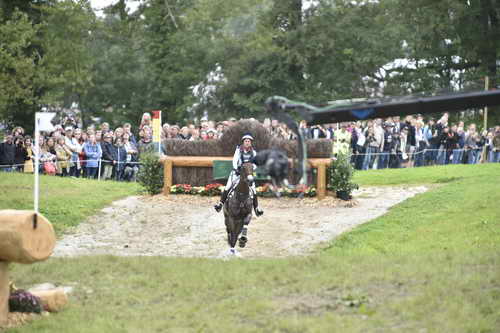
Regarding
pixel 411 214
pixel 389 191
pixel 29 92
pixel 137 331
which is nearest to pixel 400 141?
pixel 389 191

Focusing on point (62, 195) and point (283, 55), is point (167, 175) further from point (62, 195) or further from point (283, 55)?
point (283, 55)

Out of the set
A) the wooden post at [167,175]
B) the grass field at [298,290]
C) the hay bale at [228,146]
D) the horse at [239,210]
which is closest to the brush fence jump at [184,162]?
the wooden post at [167,175]

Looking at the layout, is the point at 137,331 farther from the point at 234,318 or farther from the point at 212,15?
the point at 212,15

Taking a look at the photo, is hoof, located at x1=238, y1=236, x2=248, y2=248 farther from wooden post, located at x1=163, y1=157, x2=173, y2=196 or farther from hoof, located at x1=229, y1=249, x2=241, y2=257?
wooden post, located at x1=163, y1=157, x2=173, y2=196

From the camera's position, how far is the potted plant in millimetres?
25969

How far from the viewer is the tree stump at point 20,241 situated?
1236 cm

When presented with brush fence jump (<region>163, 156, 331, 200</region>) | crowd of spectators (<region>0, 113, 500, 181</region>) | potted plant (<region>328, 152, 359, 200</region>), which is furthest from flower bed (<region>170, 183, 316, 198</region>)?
crowd of spectators (<region>0, 113, 500, 181</region>)

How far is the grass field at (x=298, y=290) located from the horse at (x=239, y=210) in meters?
1.91

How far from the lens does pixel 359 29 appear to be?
5225 centimetres

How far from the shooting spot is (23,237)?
40.7 ft

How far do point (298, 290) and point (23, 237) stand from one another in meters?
4.39

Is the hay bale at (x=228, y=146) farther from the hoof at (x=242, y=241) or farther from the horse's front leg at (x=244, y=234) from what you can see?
the hoof at (x=242, y=241)

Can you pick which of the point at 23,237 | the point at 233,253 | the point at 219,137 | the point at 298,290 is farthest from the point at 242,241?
the point at 219,137

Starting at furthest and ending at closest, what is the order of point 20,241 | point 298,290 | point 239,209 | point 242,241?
point 242,241, point 239,209, point 298,290, point 20,241
